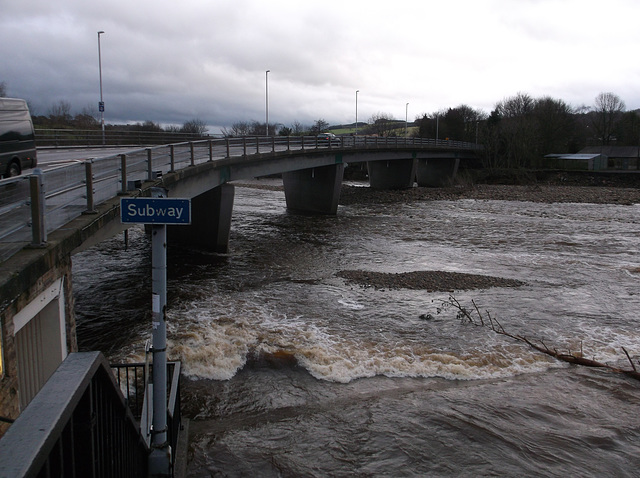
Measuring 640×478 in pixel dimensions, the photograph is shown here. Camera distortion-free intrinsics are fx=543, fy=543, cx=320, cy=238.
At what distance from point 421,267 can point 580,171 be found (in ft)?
186

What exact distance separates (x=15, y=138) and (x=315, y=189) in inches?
1002

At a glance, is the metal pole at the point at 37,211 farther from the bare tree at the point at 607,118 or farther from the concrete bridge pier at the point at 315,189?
the bare tree at the point at 607,118

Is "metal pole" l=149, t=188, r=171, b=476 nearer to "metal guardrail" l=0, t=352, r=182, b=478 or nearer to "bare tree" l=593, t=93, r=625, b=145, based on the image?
"metal guardrail" l=0, t=352, r=182, b=478

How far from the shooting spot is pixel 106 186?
11625 mm

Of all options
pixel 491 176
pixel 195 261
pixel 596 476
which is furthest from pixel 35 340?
pixel 491 176

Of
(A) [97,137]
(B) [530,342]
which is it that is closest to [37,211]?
(B) [530,342]

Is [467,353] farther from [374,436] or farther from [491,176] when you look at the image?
[491,176]

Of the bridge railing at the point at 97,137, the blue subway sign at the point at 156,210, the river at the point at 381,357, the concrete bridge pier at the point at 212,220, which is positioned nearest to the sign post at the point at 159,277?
the blue subway sign at the point at 156,210

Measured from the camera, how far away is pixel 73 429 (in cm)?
270

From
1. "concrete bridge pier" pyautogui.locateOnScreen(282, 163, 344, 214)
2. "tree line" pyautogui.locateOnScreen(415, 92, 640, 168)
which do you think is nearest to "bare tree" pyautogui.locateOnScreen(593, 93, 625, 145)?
"tree line" pyautogui.locateOnScreen(415, 92, 640, 168)

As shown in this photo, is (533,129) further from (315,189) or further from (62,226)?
(62,226)

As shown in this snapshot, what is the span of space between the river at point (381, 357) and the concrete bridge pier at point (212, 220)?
35.1 inches

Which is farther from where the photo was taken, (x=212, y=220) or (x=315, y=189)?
(x=315, y=189)

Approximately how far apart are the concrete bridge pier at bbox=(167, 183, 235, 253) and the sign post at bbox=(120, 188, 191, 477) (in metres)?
18.6
